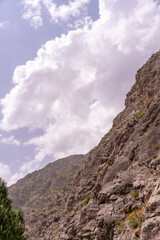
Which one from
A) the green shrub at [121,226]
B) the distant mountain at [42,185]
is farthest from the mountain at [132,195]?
the distant mountain at [42,185]

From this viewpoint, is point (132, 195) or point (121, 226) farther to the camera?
point (132, 195)

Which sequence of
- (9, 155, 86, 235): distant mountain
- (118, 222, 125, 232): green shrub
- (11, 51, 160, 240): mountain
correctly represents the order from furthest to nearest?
(9, 155, 86, 235): distant mountain → (118, 222, 125, 232): green shrub → (11, 51, 160, 240): mountain

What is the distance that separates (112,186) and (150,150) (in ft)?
22.1

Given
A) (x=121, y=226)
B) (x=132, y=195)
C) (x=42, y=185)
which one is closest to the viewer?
(x=121, y=226)

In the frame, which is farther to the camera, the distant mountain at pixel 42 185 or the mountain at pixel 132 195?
the distant mountain at pixel 42 185

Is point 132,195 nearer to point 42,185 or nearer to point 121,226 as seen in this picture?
point 121,226

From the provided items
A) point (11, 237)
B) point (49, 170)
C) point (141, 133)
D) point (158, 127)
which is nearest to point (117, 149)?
point (141, 133)

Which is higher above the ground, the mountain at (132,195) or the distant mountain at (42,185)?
the distant mountain at (42,185)

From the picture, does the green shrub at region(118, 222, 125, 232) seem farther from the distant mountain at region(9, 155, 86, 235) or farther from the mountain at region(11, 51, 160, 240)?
the distant mountain at region(9, 155, 86, 235)

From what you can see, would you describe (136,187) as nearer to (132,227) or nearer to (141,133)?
(132,227)

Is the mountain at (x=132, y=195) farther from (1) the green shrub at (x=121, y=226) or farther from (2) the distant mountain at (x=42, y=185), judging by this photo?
(2) the distant mountain at (x=42, y=185)

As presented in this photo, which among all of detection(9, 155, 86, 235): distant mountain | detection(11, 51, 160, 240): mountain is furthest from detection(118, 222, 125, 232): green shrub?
detection(9, 155, 86, 235): distant mountain

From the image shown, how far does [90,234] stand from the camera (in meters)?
21.5

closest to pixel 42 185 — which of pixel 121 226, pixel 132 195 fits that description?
pixel 132 195
